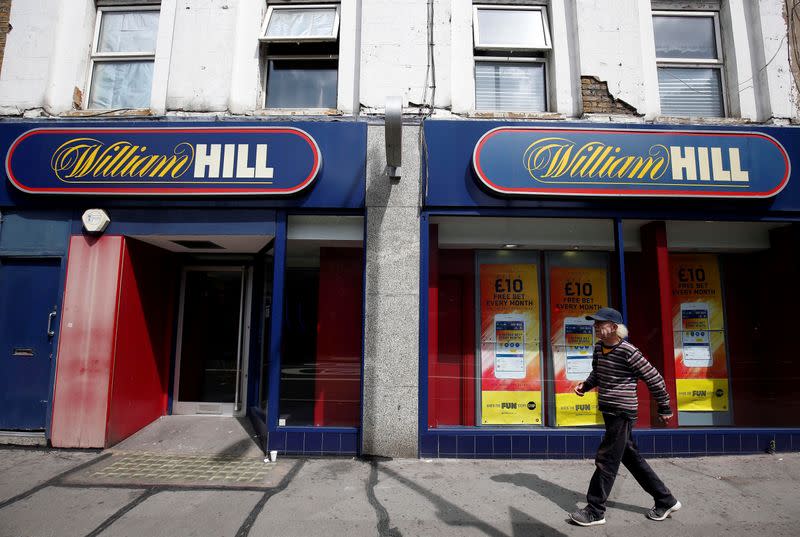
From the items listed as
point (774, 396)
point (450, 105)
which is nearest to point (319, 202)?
point (450, 105)

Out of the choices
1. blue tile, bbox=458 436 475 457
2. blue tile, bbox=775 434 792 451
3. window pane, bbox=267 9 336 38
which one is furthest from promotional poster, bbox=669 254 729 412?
window pane, bbox=267 9 336 38

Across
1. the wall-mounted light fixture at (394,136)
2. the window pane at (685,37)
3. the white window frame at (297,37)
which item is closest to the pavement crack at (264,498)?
the wall-mounted light fixture at (394,136)

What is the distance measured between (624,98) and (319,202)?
4.25 metres

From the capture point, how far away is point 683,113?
598cm

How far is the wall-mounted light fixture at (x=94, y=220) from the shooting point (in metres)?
5.34

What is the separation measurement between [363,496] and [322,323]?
226 cm

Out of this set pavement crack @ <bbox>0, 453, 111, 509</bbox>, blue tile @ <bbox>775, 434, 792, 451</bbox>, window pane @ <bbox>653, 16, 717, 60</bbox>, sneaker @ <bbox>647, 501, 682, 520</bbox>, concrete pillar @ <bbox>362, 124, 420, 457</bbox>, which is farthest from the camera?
window pane @ <bbox>653, 16, 717, 60</bbox>

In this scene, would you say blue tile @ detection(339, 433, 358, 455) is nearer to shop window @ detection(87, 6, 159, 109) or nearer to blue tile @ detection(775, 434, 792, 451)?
blue tile @ detection(775, 434, 792, 451)

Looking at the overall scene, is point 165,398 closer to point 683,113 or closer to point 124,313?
point 124,313

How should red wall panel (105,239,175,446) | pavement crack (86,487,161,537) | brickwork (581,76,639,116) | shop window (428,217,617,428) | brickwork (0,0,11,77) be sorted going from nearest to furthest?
pavement crack (86,487,161,537), red wall panel (105,239,175,446), brickwork (581,76,639,116), shop window (428,217,617,428), brickwork (0,0,11,77)

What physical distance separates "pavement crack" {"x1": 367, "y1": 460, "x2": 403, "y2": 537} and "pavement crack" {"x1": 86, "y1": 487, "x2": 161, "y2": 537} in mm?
2081

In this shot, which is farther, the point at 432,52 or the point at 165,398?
the point at 165,398

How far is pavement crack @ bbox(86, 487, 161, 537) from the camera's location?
11.1ft

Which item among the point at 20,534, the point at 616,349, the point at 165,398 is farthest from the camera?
the point at 165,398
